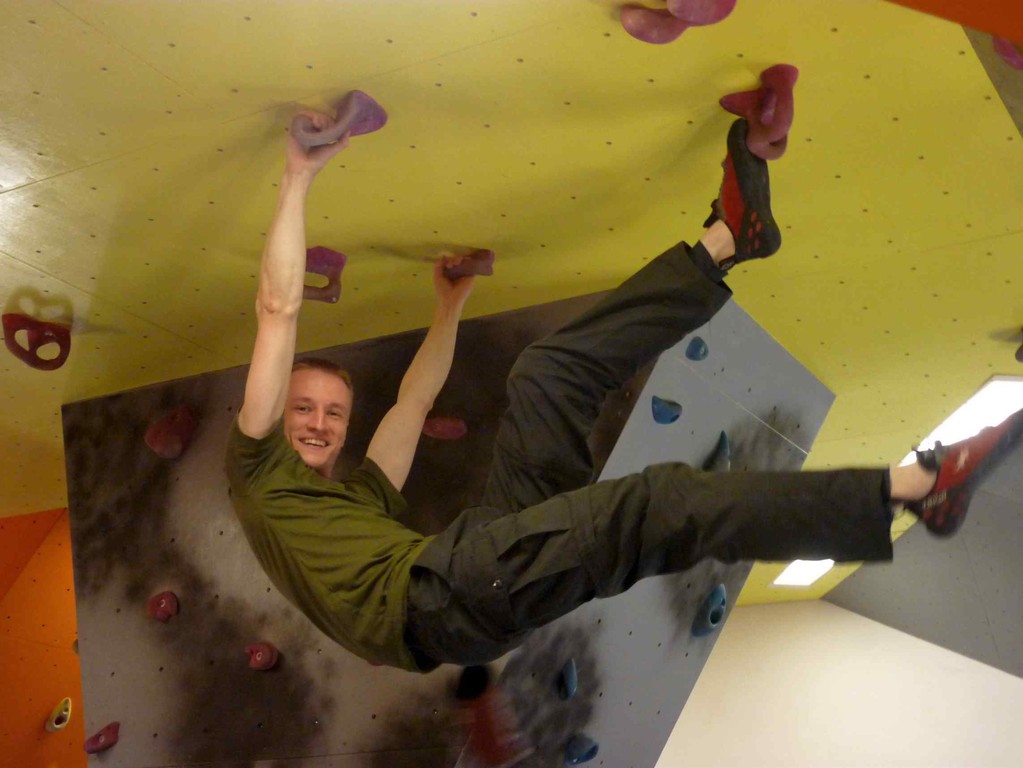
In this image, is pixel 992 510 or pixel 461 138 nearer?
pixel 461 138

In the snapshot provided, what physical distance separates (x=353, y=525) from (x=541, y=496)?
13.9 inches

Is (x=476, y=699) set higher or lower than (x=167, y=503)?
lower

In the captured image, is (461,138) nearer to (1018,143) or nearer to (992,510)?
(1018,143)

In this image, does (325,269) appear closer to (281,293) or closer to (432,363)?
(432,363)

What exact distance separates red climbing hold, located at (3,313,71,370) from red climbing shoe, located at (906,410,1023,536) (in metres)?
2.14

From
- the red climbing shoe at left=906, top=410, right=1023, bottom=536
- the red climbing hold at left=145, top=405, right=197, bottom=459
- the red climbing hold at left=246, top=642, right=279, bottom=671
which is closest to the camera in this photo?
the red climbing shoe at left=906, top=410, right=1023, bottom=536

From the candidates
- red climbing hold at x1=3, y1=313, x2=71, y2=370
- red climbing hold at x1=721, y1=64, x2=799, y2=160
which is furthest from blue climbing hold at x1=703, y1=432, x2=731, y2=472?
red climbing hold at x1=3, y1=313, x2=71, y2=370

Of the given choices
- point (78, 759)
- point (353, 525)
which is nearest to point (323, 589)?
point (353, 525)

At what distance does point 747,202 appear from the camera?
174cm

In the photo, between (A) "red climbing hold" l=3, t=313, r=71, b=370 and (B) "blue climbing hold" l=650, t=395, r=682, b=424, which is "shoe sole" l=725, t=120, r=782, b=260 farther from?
(A) "red climbing hold" l=3, t=313, r=71, b=370

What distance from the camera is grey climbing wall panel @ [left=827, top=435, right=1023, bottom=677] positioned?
378 centimetres

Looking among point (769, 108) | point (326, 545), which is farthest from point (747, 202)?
point (326, 545)

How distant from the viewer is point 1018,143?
1743 millimetres

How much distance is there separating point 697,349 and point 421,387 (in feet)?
2.06
